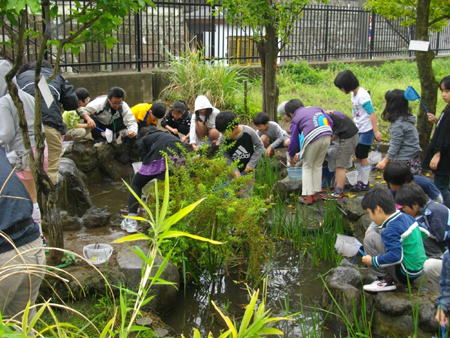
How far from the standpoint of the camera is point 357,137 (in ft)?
18.9

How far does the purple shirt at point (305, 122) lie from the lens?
5377 millimetres

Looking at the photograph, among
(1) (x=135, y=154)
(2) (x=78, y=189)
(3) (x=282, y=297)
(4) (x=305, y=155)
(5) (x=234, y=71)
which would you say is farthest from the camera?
(5) (x=234, y=71)

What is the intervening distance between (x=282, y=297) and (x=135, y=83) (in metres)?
6.69

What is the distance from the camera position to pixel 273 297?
4109mm

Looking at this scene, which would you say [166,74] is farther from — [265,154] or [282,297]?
[282,297]

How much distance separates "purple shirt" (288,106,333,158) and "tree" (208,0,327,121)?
1.69 m

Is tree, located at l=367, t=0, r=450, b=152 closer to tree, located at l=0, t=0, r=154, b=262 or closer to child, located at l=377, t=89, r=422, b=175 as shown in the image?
child, located at l=377, t=89, r=422, b=175

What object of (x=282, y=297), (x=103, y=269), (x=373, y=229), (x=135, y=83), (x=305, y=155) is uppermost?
(x=135, y=83)

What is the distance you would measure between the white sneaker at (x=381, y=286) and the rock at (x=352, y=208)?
5.20 ft

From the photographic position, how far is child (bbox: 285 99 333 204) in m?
5.36

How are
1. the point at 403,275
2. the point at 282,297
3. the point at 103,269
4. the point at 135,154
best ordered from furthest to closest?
the point at 135,154
the point at 282,297
the point at 103,269
the point at 403,275

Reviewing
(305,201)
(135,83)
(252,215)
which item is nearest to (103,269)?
(252,215)

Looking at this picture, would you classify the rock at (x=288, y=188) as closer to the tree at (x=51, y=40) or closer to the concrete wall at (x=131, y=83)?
the tree at (x=51, y=40)

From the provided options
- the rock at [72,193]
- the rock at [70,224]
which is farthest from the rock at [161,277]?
the rock at [72,193]
